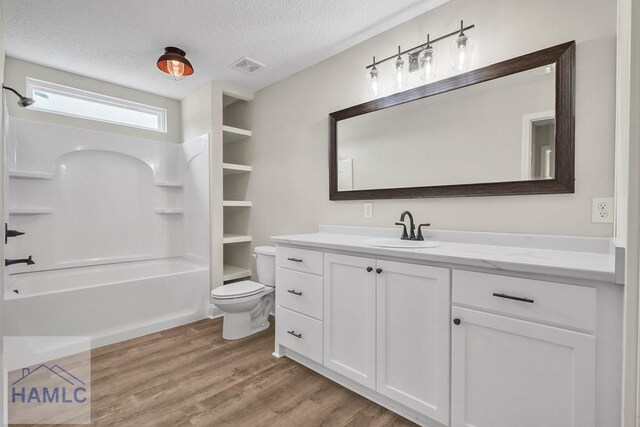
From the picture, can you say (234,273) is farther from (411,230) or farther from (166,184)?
(411,230)

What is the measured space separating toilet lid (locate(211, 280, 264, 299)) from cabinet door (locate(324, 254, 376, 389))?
93 cm

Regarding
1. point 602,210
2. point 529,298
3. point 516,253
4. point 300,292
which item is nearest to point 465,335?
point 529,298

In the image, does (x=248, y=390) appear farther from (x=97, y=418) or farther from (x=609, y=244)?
(x=609, y=244)

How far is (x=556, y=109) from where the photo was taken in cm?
149

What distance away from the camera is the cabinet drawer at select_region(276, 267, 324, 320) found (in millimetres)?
1931

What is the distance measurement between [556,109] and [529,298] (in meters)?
1.03

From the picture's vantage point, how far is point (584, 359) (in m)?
1.02

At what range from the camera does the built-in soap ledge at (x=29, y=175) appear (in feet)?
8.54

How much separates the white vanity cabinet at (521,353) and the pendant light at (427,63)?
134 centimetres

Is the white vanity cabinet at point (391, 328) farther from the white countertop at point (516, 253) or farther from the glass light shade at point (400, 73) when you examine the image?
the glass light shade at point (400, 73)

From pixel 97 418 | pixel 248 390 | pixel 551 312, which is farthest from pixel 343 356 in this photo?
pixel 97 418

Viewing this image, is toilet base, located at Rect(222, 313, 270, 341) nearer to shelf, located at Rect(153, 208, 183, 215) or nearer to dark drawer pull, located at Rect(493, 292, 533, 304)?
shelf, located at Rect(153, 208, 183, 215)

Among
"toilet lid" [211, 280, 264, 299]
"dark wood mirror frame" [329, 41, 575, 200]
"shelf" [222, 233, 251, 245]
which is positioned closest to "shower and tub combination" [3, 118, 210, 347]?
"shelf" [222, 233, 251, 245]

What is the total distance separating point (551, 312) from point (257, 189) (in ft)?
9.47
